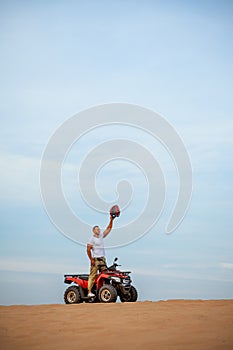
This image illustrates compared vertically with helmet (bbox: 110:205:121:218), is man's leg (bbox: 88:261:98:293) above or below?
below

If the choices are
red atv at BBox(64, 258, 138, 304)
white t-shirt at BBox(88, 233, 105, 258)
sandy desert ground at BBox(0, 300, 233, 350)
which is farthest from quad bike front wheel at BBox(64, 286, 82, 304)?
sandy desert ground at BBox(0, 300, 233, 350)

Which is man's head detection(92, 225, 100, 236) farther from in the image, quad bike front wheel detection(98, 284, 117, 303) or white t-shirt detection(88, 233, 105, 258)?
quad bike front wheel detection(98, 284, 117, 303)

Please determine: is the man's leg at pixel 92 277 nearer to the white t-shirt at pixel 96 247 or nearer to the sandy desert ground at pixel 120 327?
the white t-shirt at pixel 96 247

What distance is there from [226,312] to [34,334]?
518cm

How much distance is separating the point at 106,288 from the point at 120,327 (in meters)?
6.61

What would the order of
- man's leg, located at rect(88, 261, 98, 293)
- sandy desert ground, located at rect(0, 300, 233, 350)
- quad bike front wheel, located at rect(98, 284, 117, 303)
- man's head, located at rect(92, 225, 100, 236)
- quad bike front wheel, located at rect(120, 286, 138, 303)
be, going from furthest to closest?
man's head, located at rect(92, 225, 100, 236) → quad bike front wheel, located at rect(120, 286, 138, 303) → man's leg, located at rect(88, 261, 98, 293) → quad bike front wheel, located at rect(98, 284, 117, 303) → sandy desert ground, located at rect(0, 300, 233, 350)

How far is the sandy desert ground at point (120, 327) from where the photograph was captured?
10.9 m

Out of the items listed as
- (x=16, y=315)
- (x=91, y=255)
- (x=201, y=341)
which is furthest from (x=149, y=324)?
(x=91, y=255)

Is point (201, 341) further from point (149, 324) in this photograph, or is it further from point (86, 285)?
point (86, 285)

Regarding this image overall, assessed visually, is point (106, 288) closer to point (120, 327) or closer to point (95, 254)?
point (95, 254)

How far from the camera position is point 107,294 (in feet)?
62.3

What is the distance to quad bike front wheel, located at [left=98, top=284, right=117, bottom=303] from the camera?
18844 mm

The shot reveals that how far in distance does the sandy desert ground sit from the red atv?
242 centimetres

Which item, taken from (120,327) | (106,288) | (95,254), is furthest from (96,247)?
(120,327)
